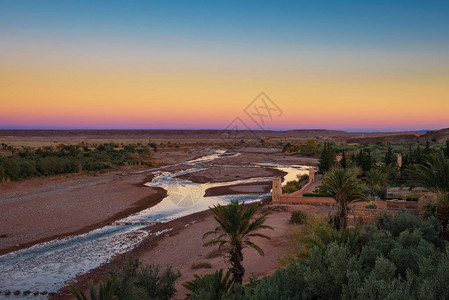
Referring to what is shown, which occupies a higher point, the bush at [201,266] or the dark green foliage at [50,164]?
the dark green foliage at [50,164]

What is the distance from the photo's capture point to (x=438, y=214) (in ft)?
38.6

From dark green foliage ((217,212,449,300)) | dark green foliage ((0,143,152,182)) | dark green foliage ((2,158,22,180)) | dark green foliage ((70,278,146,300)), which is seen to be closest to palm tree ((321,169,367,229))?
dark green foliage ((217,212,449,300))

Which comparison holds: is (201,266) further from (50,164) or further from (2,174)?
(50,164)

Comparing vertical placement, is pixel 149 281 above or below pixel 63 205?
above

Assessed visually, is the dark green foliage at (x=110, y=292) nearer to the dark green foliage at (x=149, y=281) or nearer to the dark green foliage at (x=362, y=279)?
the dark green foliage at (x=149, y=281)

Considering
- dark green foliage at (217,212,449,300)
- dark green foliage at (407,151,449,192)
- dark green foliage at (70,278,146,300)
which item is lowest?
dark green foliage at (70,278,146,300)

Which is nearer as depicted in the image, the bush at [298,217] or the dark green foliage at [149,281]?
the dark green foliage at [149,281]

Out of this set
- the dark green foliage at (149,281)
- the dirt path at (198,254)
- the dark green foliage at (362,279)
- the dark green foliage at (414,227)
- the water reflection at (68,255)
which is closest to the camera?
the dark green foliage at (362,279)

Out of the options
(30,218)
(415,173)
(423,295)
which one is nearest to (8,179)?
(30,218)

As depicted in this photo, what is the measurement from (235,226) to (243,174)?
35.6 metres

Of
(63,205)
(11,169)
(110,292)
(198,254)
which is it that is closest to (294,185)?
(198,254)

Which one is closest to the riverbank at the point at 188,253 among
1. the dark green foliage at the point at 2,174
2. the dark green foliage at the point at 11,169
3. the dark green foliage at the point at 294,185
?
the dark green foliage at the point at 294,185

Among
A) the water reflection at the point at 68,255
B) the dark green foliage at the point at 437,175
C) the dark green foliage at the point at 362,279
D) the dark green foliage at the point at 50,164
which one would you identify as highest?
the dark green foliage at the point at 437,175

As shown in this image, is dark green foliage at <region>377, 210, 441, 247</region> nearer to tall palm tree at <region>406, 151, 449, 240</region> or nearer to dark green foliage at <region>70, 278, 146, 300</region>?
tall palm tree at <region>406, 151, 449, 240</region>
